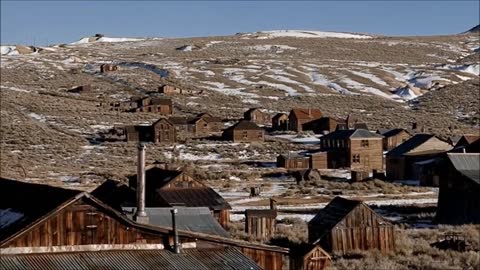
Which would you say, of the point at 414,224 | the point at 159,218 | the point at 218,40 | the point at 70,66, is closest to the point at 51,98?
the point at 70,66

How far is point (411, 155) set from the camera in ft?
171

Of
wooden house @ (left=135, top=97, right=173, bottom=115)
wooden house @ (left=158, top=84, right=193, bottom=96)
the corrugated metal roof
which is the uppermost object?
wooden house @ (left=158, top=84, right=193, bottom=96)

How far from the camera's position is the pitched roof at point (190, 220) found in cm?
1705

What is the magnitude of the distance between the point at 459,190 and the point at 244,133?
3685 cm

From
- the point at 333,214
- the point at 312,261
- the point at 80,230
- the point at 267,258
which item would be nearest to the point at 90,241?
the point at 80,230

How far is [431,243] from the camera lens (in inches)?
1025

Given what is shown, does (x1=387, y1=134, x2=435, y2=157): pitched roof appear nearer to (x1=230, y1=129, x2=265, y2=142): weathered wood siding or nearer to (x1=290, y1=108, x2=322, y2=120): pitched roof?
(x1=230, y1=129, x2=265, y2=142): weathered wood siding

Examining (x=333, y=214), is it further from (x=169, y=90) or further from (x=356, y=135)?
(x=169, y=90)

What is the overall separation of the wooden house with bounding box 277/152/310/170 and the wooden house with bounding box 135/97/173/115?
1214 inches

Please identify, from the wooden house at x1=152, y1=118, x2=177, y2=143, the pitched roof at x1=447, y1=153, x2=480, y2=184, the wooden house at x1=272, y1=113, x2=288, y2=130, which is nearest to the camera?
the pitched roof at x1=447, y1=153, x2=480, y2=184

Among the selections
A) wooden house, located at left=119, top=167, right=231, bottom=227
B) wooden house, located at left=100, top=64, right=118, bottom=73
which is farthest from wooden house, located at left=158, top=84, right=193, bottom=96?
wooden house, located at left=119, top=167, right=231, bottom=227

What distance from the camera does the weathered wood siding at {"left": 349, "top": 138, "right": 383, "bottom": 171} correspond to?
191 feet

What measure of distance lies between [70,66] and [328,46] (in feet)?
189

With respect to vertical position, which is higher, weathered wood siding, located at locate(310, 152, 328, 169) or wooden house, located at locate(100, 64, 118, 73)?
wooden house, located at locate(100, 64, 118, 73)
